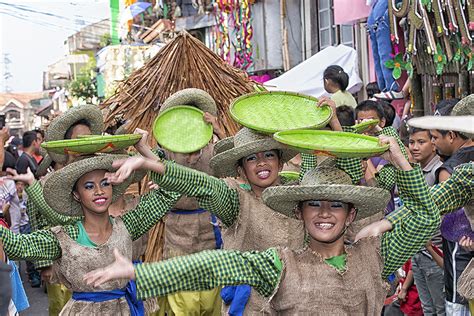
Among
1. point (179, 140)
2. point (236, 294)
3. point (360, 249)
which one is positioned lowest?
point (236, 294)

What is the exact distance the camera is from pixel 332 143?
4754 mm

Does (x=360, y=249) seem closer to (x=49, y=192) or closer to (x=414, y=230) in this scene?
(x=414, y=230)

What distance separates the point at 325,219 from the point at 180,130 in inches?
130

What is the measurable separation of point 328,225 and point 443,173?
1835 mm

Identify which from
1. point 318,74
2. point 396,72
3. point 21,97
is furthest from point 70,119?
point 21,97

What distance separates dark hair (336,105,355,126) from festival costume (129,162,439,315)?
10.8ft

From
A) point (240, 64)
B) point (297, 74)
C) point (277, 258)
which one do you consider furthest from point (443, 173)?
point (240, 64)

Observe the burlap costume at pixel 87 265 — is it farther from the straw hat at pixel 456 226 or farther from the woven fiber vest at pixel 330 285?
the straw hat at pixel 456 226

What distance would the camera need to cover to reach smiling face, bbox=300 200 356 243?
4.44 metres

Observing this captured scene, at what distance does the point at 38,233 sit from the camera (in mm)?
5703

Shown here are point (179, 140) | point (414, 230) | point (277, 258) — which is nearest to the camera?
point (277, 258)

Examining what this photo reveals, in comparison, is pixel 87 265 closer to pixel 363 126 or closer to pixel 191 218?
pixel 363 126

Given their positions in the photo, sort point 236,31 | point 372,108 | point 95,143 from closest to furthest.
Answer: point 95,143 < point 372,108 < point 236,31

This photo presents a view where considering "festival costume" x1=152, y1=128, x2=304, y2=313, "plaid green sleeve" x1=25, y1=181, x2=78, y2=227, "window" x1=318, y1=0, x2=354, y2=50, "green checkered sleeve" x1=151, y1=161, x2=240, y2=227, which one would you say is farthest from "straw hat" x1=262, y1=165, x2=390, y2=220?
"window" x1=318, y1=0, x2=354, y2=50
